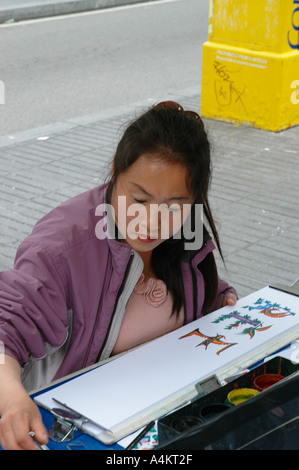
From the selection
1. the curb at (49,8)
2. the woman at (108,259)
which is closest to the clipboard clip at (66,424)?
the woman at (108,259)

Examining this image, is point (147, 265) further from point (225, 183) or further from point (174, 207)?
point (225, 183)

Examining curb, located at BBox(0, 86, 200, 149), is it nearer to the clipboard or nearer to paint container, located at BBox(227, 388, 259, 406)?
the clipboard

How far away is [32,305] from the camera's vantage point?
1886mm

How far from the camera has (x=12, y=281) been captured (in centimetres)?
191

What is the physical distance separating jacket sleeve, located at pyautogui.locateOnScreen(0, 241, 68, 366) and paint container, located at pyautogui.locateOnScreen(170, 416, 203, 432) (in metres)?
0.43

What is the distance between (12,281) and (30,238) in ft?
0.49

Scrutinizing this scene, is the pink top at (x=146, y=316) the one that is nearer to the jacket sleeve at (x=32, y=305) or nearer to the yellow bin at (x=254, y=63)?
the jacket sleeve at (x=32, y=305)

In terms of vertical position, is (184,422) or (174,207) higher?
(174,207)

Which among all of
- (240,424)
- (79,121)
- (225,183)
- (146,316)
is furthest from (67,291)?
(79,121)

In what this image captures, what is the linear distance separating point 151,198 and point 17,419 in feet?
2.11

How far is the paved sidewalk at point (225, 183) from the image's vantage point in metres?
4.64

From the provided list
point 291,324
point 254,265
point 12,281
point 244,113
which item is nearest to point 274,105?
point 244,113

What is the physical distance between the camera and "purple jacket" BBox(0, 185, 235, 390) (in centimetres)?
189
